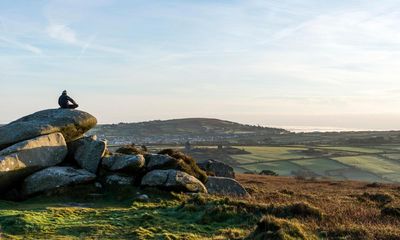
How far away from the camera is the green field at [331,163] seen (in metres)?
73.1

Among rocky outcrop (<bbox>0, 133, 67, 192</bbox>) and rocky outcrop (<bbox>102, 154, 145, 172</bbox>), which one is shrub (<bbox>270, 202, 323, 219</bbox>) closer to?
rocky outcrop (<bbox>102, 154, 145, 172</bbox>)

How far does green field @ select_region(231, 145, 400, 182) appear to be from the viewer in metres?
73.1

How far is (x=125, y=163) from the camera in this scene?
27.3 m

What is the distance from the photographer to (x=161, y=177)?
26.4 meters

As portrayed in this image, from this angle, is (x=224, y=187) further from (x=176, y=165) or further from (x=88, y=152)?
(x=88, y=152)

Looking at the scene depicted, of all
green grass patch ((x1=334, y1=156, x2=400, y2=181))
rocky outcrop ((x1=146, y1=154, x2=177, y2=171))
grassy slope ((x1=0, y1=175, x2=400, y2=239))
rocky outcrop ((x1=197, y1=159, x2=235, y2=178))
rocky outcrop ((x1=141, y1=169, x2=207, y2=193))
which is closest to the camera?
grassy slope ((x1=0, y1=175, x2=400, y2=239))

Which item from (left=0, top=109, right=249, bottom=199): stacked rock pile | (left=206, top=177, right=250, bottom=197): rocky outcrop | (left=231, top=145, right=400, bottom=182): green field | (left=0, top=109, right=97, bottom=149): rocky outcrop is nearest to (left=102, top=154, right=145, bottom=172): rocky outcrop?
(left=0, top=109, right=249, bottom=199): stacked rock pile

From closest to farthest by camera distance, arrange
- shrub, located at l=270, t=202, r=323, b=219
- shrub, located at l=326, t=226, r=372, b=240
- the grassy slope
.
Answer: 1. shrub, located at l=326, t=226, r=372, b=240
2. the grassy slope
3. shrub, located at l=270, t=202, r=323, b=219

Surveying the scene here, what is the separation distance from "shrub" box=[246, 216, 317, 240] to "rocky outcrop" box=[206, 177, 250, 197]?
12.4 meters

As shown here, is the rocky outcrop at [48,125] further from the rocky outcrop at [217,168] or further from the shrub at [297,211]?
the shrub at [297,211]

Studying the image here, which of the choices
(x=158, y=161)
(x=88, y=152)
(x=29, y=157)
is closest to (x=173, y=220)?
(x=158, y=161)

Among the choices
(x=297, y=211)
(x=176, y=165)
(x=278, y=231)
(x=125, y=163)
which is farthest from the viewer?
(x=176, y=165)

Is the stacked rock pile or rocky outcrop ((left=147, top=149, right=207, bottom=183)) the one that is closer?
the stacked rock pile

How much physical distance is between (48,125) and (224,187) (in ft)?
39.9
